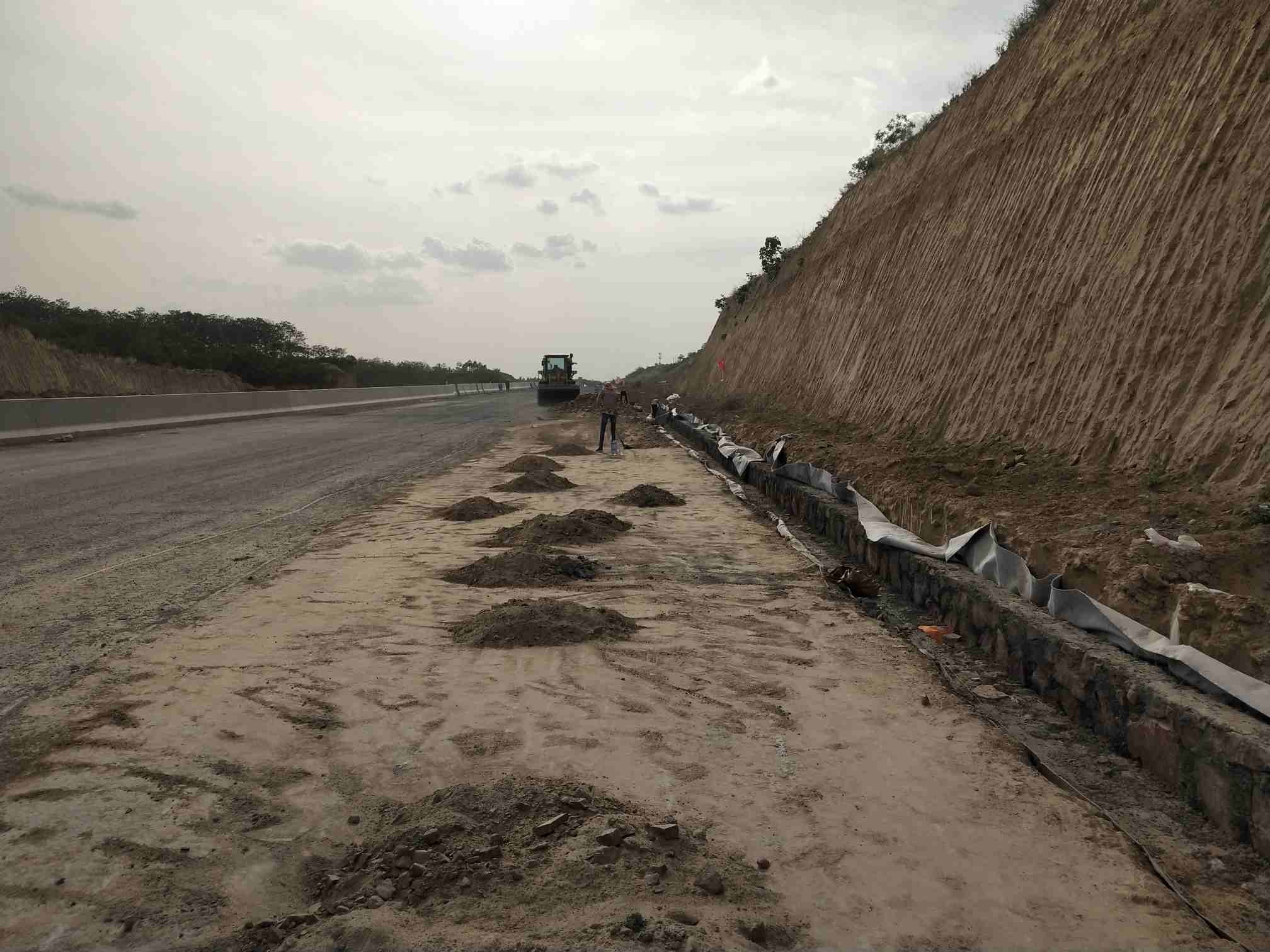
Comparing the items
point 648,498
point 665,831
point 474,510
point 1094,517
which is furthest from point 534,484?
point 665,831

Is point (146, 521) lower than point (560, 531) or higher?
lower

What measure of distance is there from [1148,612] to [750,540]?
4.89 meters

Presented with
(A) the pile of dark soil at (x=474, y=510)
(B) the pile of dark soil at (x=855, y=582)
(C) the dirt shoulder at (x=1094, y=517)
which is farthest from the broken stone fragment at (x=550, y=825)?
(A) the pile of dark soil at (x=474, y=510)

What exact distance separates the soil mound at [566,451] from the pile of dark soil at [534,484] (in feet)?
17.8

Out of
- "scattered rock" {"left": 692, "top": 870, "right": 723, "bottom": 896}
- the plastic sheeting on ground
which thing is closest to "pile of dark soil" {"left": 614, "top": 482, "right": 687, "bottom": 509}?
the plastic sheeting on ground

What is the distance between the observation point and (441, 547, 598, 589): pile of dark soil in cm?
752

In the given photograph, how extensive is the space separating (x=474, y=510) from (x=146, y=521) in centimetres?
364

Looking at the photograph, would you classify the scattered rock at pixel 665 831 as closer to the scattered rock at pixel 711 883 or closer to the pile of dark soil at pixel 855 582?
the scattered rock at pixel 711 883

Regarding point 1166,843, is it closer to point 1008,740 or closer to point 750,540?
point 1008,740

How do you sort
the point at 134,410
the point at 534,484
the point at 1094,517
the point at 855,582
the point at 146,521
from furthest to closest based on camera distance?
the point at 134,410 < the point at 534,484 < the point at 146,521 < the point at 855,582 < the point at 1094,517

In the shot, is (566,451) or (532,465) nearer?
(532,465)

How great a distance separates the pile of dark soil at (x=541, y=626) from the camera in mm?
5812

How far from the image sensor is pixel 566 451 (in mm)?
20062

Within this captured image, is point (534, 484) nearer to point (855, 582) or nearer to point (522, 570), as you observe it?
point (522, 570)
